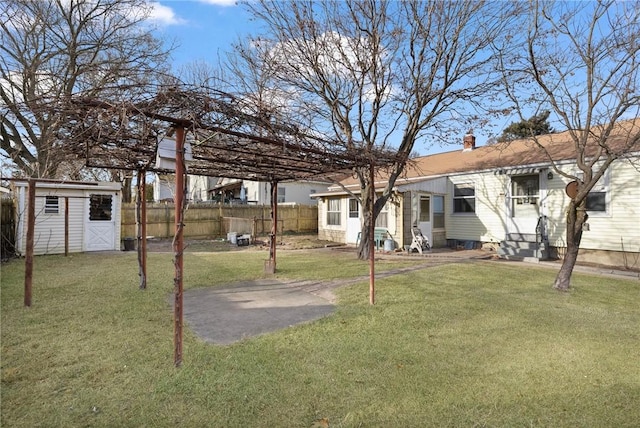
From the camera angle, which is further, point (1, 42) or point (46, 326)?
point (1, 42)

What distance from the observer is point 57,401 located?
103 inches

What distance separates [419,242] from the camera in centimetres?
1223

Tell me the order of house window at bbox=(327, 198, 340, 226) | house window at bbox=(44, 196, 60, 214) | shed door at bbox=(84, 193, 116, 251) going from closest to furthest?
house window at bbox=(44, 196, 60, 214) < shed door at bbox=(84, 193, 116, 251) < house window at bbox=(327, 198, 340, 226)

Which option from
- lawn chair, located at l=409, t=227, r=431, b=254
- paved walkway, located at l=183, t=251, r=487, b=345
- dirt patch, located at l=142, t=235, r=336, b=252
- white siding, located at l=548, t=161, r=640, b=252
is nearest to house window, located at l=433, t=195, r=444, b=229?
lawn chair, located at l=409, t=227, r=431, b=254

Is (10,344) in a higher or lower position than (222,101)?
lower

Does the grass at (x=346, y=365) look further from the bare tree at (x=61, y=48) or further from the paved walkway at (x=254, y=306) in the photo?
the bare tree at (x=61, y=48)

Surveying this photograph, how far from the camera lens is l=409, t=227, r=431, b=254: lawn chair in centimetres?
1219

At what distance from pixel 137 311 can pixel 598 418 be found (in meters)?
5.31

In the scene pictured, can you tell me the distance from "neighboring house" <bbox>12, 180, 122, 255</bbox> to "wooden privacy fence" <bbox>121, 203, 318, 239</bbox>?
3.93 m

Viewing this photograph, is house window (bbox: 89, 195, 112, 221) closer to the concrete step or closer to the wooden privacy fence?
the wooden privacy fence

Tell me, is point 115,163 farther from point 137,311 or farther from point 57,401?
point 57,401

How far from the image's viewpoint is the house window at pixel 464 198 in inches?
521

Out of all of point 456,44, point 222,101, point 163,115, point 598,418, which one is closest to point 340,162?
point 222,101

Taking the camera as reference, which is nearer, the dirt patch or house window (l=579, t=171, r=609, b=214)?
house window (l=579, t=171, r=609, b=214)
